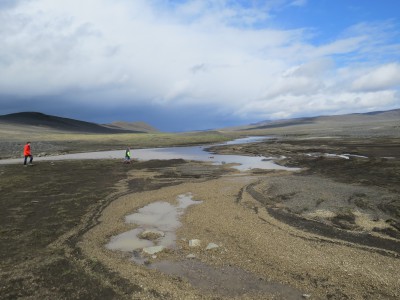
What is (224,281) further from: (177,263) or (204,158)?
A: (204,158)

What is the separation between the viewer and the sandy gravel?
838 cm

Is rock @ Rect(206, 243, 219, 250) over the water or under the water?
over

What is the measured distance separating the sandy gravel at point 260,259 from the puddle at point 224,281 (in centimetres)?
5

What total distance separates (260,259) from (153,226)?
5.59 meters

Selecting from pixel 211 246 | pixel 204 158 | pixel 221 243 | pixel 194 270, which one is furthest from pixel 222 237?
pixel 204 158

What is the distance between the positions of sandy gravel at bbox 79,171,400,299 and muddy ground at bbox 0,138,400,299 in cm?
3

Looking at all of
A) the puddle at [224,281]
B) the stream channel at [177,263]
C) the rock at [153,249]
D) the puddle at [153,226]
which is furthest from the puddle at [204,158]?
the puddle at [224,281]

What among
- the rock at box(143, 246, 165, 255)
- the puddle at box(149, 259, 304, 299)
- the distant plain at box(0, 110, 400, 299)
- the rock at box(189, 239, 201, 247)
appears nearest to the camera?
the puddle at box(149, 259, 304, 299)

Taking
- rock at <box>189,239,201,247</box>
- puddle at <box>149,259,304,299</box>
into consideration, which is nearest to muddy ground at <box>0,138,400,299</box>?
puddle at <box>149,259,304,299</box>

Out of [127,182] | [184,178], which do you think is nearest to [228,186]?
[184,178]

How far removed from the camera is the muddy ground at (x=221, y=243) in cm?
857

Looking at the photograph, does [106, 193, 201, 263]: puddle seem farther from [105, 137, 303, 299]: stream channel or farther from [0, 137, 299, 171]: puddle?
[0, 137, 299, 171]: puddle

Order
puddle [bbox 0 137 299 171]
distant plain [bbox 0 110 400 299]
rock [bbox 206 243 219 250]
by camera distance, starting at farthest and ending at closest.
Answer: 1. puddle [bbox 0 137 299 171]
2. rock [bbox 206 243 219 250]
3. distant plain [bbox 0 110 400 299]

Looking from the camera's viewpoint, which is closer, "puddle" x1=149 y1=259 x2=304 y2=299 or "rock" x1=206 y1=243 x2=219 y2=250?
"puddle" x1=149 y1=259 x2=304 y2=299
